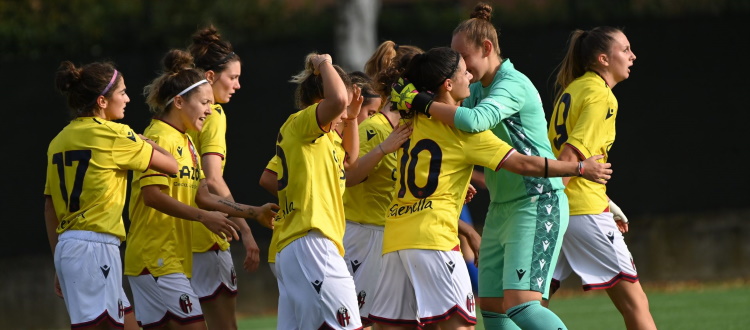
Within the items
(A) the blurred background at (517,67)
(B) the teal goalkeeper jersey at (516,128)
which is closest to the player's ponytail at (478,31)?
(B) the teal goalkeeper jersey at (516,128)

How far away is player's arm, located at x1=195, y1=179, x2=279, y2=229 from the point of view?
17.6 ft

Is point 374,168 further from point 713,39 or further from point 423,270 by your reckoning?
point 713,39

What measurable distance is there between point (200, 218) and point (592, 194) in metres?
2.16

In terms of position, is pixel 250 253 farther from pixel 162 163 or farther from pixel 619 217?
pixel 619 217

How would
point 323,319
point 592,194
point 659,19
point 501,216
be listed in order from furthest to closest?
point 659,19 < point 592,194 < point 501,216 < point 323,319

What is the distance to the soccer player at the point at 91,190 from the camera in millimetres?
5832

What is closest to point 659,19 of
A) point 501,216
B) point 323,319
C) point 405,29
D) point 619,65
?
point 405,29

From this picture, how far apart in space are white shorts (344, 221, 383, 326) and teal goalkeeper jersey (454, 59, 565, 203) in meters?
1.00

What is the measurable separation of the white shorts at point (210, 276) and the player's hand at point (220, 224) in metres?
0.99

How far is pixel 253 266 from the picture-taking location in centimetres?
616

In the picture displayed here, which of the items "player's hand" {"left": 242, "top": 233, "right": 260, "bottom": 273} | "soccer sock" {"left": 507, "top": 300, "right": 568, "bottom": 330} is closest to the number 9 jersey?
"player's hand" {"left": 242, "top": 233, "right": 260, "bottom": 273}

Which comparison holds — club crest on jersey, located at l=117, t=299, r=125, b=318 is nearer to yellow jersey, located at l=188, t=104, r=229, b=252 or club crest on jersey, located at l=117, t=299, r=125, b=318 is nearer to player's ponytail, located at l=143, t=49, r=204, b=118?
yellow jersey, located at l=188, t=104, r=229, b=252

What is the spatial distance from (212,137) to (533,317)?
2276 millimetres

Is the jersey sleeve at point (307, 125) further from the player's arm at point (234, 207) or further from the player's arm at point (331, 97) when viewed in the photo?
the player's arm at point (234, 207)
